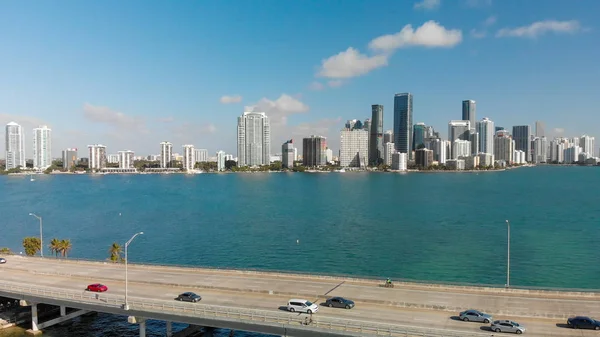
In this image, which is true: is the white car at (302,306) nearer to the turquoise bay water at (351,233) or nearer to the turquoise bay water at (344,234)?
the turquoise bay water at (344,234)

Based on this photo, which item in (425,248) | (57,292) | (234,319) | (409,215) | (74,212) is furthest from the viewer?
(74,212)

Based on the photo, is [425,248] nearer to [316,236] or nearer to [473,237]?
[473,237]

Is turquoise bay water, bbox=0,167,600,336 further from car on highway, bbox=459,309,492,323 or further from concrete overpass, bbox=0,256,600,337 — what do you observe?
car on highway, bbox=459,309,492,323

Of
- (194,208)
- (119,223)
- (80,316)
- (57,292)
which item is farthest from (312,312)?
(194,208)

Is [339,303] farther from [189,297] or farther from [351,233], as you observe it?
[351,233]

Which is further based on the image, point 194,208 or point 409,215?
point 194,208

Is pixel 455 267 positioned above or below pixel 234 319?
below
